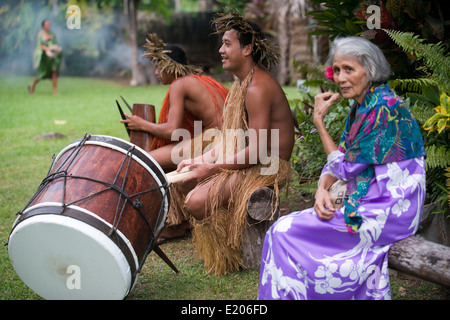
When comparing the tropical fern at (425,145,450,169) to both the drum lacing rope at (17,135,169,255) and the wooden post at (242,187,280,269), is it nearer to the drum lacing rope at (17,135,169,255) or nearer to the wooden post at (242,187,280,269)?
the wooden post at (242,187,280,269)

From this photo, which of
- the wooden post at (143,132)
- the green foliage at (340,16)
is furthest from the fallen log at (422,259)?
the wooden post at (143,132)

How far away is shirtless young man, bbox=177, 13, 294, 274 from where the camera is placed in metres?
3.84

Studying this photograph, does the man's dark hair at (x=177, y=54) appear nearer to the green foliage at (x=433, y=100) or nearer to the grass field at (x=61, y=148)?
the grass field at (x=61, y=148)

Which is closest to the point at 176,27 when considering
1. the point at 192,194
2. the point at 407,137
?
the point at 192,194

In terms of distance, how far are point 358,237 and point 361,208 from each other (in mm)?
151

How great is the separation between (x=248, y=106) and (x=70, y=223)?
1503mm

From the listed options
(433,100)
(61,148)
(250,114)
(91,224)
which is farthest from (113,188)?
(61,148)

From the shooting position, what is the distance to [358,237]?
278cm

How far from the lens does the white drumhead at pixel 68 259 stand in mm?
2973

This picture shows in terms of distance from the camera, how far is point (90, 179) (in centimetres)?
320

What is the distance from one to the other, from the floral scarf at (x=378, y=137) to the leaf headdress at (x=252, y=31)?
1.29 m

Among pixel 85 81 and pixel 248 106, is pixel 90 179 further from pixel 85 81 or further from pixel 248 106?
pixel 85 81

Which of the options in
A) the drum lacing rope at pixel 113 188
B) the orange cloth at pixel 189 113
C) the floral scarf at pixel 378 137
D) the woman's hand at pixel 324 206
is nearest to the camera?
the floral scarf at pixel 378 137

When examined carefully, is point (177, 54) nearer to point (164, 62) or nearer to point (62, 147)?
point (164, 62)
